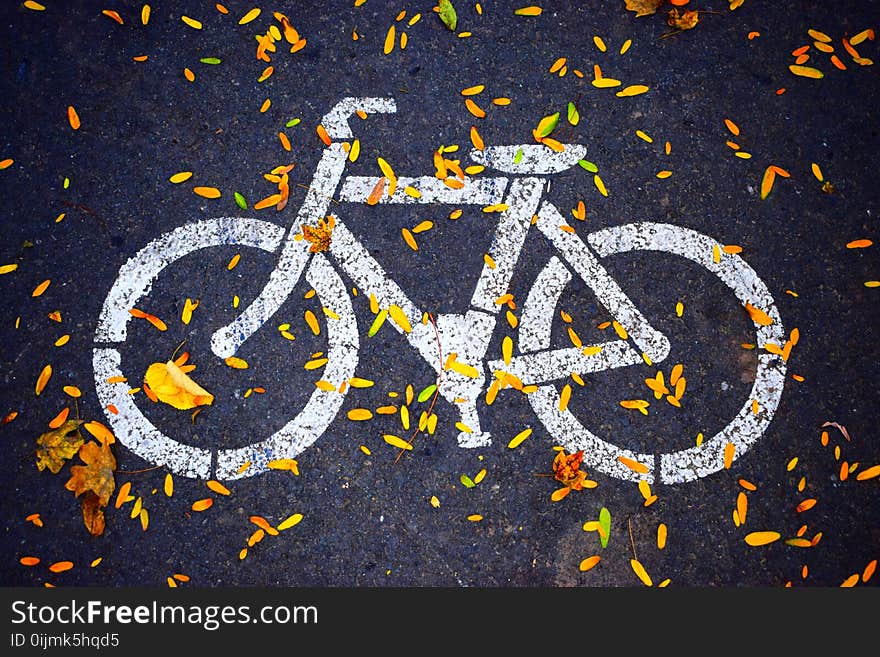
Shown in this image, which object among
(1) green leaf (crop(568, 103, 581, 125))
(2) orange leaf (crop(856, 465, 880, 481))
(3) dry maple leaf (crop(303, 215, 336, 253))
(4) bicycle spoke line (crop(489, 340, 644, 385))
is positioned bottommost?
(2) orange leaf (crop(856, 465, 880, 481))

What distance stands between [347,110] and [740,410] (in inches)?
107

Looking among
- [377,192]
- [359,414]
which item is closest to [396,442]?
[359,414]

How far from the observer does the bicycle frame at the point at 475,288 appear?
3.10 m

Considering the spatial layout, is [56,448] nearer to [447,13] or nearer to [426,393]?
[426,393]

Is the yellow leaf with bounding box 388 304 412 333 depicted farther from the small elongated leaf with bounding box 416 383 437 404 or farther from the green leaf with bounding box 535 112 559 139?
the green leaf with bounding box 535 112 559 139

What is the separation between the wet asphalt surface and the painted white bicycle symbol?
7 centimetres

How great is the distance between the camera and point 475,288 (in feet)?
10.3

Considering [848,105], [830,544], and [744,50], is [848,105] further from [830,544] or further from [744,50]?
[830,544]

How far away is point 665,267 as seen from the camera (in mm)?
3180

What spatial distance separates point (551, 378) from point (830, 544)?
1722 mm

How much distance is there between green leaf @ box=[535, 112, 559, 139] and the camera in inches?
127

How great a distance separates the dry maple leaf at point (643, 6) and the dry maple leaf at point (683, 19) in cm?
10

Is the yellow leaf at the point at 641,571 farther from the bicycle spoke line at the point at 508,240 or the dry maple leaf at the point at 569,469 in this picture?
the bicycle spoke line at the point at 508,240

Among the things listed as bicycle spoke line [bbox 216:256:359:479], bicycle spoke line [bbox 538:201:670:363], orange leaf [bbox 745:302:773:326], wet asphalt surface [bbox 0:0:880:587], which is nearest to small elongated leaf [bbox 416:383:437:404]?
wet asphalt surface [bbox 0:0:880:587]
